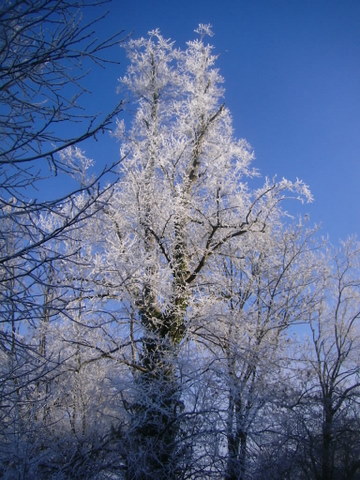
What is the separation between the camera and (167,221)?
318 inches

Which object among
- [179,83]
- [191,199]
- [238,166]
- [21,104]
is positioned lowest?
[21,104]

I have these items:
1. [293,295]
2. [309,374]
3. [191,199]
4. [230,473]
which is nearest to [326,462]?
[309,374]

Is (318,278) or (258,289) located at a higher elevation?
(318,278)

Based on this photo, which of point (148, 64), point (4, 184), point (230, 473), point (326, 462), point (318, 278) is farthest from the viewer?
point (318, 278)

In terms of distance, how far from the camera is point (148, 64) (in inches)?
424

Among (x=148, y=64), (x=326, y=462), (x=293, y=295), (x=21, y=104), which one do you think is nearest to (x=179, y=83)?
(x=148, y=64)

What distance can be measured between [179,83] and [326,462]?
1125 cm

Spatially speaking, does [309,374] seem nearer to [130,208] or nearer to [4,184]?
[130,208]

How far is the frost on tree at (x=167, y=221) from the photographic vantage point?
6.21 m

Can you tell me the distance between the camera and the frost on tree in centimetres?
621

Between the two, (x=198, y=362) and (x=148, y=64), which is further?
(x=148, y=64)

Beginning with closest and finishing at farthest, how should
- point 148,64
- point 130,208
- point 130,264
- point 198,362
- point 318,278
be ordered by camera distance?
point 198,362, point 130,264, point 130,208, point 148,64, point 318,278

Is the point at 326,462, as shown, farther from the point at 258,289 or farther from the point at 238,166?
the point at 238,166

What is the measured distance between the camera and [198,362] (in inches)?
267
